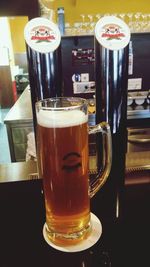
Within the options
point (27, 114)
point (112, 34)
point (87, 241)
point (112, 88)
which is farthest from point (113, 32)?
point (27, 114)

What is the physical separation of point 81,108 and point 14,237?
11.1 inches

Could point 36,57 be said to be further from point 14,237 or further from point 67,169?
point 14,237

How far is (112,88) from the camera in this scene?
57 cm

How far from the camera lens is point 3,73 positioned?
659 cm

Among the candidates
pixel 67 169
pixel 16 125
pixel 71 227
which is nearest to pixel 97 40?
pixel 67 169

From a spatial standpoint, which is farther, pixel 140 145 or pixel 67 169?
pixel 140 145

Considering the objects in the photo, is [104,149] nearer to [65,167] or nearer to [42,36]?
[65,167]

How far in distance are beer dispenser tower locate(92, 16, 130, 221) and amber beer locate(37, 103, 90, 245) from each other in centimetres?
10

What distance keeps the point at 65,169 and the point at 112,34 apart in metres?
0.30

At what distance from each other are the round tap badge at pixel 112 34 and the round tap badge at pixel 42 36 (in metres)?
0.10

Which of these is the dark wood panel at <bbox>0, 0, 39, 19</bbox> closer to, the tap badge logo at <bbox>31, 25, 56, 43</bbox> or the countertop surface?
the countertop surface

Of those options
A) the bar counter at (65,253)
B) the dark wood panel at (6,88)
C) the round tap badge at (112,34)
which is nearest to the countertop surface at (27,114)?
the bar counter at (65,253)

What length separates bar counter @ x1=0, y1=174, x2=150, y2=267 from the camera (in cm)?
44

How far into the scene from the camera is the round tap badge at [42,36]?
0.56 m
